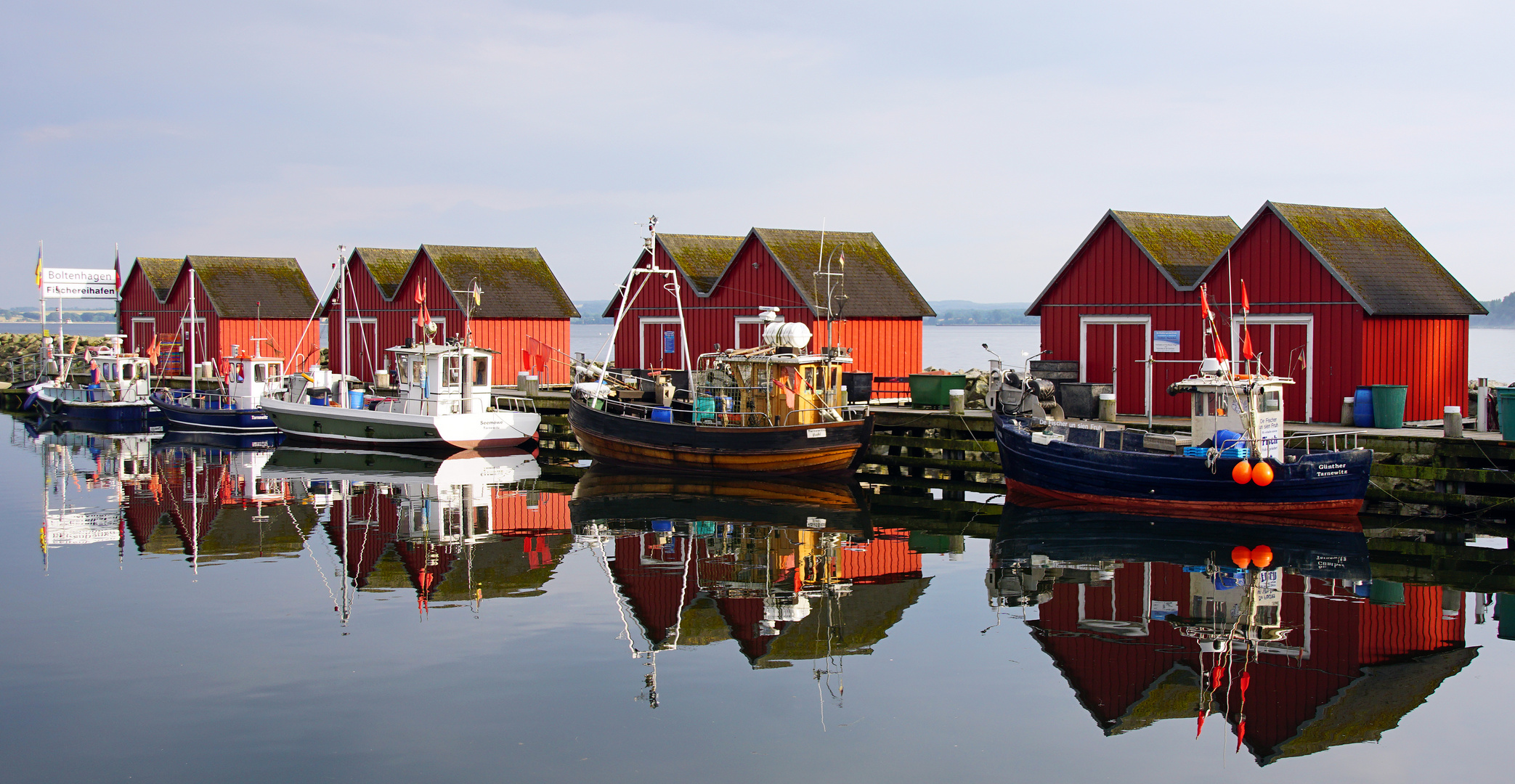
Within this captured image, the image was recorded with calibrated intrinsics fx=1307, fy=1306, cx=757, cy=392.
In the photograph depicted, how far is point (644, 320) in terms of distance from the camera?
38250mm

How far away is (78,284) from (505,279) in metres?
26.5

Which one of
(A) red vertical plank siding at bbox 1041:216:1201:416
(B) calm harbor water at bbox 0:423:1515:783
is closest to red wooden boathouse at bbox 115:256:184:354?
(B) calm harbor water at bbox 0:423:1515:783

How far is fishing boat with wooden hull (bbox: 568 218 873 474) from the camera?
25.6 meters

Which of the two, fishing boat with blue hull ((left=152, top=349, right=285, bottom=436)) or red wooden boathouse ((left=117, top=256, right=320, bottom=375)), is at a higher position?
red wooden boathouse ((left=117, top=256, right=320, bottom=375))

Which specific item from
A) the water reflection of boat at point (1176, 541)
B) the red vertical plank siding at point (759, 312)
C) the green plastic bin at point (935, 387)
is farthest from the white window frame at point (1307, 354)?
the red vertical plank siding at point (759, 312)

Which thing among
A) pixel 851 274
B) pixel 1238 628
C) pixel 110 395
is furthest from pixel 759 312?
pixel 110 395

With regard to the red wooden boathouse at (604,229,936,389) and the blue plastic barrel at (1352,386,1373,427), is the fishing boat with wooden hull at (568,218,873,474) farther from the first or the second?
the blue plastic barrel at (1352,386,1373,427)

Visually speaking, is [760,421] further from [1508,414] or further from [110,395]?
[110,395]

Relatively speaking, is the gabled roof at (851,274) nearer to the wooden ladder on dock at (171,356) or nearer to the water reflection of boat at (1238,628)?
the water reflection of boat at (1238,628)

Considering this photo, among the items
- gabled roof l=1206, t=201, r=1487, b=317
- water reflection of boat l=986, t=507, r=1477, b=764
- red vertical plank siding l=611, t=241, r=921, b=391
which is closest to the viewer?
water reflection of boat l=986, t=507, r=1477, b=764

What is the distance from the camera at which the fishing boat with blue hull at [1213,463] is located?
65.0 ft

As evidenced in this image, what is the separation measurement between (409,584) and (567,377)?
27.1m

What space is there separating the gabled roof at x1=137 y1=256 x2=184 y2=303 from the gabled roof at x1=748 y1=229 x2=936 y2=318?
29.4 metres

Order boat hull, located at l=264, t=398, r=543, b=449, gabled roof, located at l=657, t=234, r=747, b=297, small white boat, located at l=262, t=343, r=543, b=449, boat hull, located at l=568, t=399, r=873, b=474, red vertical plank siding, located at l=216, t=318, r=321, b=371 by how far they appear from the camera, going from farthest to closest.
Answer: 1. red vertical plank siding, located at l=216, t=318, r=321, b=371
2. gabled roof, located at l=657, t=234, r=747, b=297
3. small white boat, located at l=262, t=343, r=543, b=449
4. boat hull, located at l=264, t=398, r=543, b=449
5. boat hull, located at l=568, t=399, r=873, b=474
